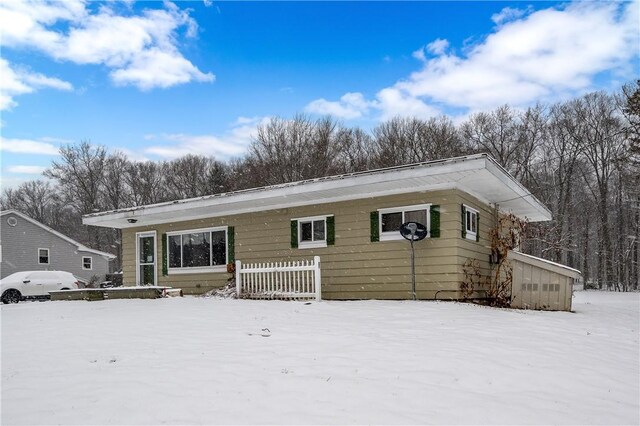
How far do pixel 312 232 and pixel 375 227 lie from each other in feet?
6.22

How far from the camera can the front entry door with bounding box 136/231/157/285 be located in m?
14.9

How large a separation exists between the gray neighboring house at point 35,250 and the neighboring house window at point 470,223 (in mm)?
26858

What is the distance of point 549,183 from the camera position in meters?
30.9

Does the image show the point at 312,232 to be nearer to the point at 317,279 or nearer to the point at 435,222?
the point at 317,279

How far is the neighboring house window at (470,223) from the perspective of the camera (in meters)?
10.3

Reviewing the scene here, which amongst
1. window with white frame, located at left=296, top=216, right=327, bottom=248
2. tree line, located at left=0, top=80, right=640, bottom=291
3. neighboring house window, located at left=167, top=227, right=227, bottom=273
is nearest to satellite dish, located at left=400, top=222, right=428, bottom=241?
window with white frame, located at left=296, top=216, right=327, bottom=248

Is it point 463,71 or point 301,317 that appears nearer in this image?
point 301,317

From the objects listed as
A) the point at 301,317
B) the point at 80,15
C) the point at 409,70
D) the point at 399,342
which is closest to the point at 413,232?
the point at 301,317

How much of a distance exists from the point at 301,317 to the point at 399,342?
96.8 inches

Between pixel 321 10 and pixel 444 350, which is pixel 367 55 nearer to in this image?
pixel 321 10

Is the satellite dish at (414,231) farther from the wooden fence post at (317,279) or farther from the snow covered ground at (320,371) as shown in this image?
the snow covered ground at (320,371)

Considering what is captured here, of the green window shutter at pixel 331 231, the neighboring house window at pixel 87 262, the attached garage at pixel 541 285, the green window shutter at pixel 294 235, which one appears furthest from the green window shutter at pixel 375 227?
the neighboring house window at pixel 87 262

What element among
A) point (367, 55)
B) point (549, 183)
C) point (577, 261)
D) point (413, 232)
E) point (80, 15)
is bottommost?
point (577, 261)

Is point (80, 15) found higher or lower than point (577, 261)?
higher
